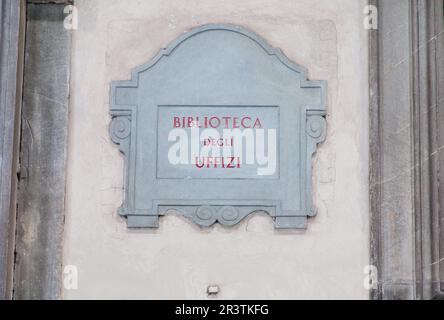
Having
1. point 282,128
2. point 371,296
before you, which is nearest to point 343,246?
point 371,296

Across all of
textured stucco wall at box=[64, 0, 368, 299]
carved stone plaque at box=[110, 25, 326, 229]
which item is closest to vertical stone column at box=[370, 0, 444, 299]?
textured stucco wall at box=[64, 0, 368, 299]

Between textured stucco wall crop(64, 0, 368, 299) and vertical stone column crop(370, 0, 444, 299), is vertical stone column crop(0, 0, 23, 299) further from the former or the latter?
vertical stone column crop(370, 0, 444, 299)

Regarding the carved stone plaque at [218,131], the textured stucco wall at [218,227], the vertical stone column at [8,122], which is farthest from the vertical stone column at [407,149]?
the vertical stone column at [8,122]

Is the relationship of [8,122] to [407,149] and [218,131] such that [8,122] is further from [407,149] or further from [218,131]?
[407,149]

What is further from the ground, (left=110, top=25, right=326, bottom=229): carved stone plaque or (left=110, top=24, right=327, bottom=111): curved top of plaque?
(left=110, top=24, right=327, bottom=111): curved top of plaque

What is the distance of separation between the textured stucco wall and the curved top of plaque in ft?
0.22

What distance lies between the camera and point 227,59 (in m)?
6.23

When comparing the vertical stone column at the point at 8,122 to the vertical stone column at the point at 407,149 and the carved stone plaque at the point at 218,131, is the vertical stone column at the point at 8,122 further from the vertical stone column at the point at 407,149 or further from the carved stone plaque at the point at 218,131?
the vertical stone column at the point at 407,149

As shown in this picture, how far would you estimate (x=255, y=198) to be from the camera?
240 inches

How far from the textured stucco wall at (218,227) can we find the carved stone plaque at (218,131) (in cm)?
8

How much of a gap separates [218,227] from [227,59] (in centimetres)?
102

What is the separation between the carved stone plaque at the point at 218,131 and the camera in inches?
239

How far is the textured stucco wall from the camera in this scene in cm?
602

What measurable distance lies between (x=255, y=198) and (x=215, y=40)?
3.28 feet
